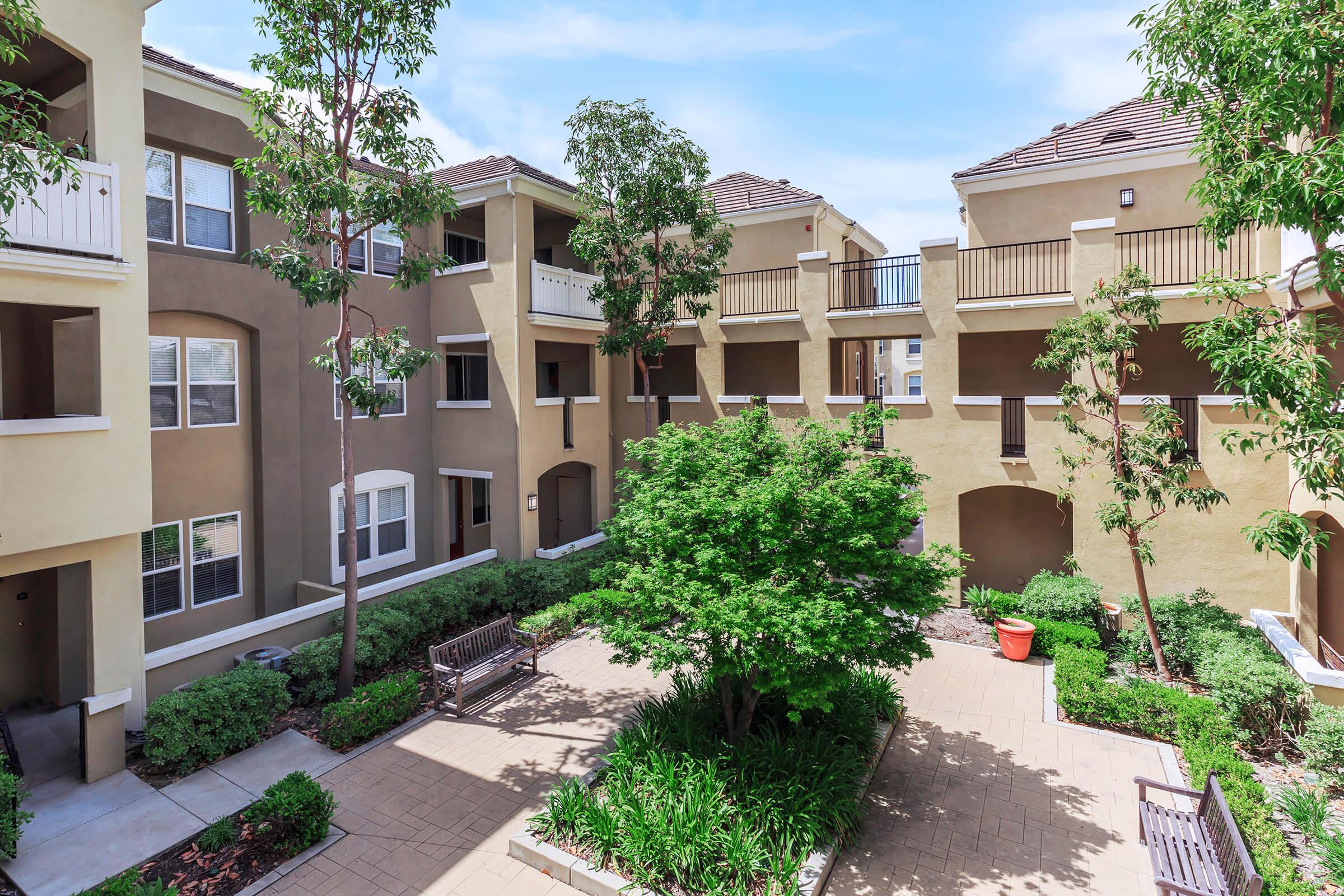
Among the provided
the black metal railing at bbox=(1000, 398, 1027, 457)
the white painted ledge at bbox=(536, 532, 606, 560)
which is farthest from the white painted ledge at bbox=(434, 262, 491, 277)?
the black metal railing at bbox=(1000, 398, 1027, 457)

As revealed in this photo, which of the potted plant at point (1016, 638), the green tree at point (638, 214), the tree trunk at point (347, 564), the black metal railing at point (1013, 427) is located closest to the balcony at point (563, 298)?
the green tree at point (638, 214)

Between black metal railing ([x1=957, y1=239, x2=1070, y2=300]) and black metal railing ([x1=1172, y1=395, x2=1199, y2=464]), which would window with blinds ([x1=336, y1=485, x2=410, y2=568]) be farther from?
black metal railing ([x1=1172, y1=395, x2=1199, y2=464])

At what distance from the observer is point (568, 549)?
1667 cm

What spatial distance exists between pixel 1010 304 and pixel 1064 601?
248 inches

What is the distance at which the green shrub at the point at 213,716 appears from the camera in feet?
29.3

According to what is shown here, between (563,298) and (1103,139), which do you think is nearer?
(1103,139)

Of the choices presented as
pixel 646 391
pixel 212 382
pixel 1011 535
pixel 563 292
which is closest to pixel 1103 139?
pixel 1011 535

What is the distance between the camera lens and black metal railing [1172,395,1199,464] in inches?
536

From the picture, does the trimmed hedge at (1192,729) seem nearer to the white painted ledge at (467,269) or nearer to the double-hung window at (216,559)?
the white painted ledge at (467,269)

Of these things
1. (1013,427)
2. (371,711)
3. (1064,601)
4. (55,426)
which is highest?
(55,426)

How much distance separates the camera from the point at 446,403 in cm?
1689

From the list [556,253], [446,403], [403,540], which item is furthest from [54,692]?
[556,253]

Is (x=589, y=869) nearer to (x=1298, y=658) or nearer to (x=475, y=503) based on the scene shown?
(x=1298, y=658)

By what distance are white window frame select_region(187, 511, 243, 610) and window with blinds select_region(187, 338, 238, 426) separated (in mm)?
1730
